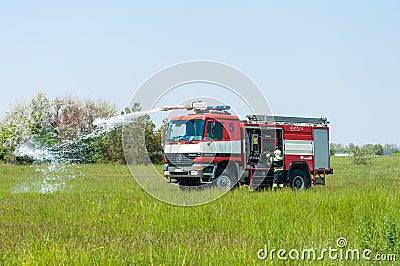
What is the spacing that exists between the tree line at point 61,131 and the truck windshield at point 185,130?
19.6 m

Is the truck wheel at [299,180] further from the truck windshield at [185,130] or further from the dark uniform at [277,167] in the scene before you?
the truck windshield at [185,130]

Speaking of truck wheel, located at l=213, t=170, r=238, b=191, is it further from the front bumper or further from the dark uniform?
the dark uniform

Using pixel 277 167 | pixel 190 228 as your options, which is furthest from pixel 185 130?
Result: pixel 190 228

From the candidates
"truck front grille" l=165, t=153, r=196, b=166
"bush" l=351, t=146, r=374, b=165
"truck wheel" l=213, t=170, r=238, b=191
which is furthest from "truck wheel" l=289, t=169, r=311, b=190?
"bush" l=351, t=146, r=374, b=165

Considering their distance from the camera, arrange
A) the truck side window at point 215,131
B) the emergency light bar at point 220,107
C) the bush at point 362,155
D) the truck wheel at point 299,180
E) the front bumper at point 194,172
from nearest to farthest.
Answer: the front bumper at point 194,172 < the truck side window at point 215,131 < the emergency light bar at point 220,107 < the truck wheel at point 299,180 < the bush at point 362,155

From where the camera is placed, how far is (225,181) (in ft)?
61.6

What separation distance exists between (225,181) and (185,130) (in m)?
2.17

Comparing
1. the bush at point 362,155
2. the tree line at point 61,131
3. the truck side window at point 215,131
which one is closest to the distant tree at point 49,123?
the tree line at point 61,131

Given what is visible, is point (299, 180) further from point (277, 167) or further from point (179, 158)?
point (179, 158)

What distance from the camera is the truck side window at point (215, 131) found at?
18.6 meters

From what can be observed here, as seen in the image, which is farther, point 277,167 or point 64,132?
point 64,132

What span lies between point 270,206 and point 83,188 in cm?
882

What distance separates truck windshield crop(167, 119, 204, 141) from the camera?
1850 centimetres

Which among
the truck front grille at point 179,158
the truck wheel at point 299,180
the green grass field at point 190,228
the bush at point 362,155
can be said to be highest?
the bush at point 362,155
